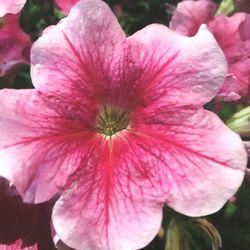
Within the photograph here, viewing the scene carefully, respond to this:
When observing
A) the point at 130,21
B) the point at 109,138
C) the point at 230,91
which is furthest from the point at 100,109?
the point at 130,21

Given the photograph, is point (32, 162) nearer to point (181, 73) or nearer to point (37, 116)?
point (37, 116)

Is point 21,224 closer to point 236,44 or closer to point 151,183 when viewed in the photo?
point 151,183

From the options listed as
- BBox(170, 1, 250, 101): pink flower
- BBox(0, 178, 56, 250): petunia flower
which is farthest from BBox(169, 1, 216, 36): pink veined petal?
BBox(0, 178, 56, 250): petunia flower

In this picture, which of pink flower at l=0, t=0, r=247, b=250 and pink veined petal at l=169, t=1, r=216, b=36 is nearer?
pink flower at l=0, t=0, r=247, b=250

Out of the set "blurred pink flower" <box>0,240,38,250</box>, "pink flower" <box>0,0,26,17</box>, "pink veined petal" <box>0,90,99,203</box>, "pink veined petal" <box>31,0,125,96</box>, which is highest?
"pink flower" <box>0,0,26,17</box>

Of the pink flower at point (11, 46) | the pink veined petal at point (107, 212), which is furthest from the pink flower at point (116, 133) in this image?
the pink flower at point (11, 46)

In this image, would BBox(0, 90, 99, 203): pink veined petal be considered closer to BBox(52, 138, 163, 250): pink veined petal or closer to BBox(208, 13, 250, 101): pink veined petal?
BBox(52, 138, 163, 250): pink veined petal

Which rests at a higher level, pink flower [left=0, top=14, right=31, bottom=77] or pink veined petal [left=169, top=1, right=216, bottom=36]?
pink flower [left=0, top=14, right=31, bottom=77]
